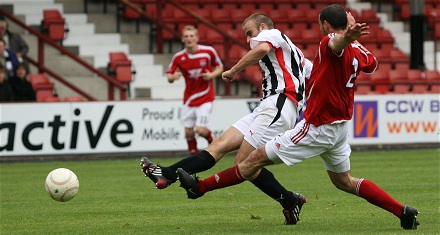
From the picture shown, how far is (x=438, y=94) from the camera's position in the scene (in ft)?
68.2

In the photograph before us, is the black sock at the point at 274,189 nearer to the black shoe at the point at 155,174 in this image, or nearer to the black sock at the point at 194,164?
the black sock at the point at 194,164

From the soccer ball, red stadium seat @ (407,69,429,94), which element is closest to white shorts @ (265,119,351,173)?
the soccer ball

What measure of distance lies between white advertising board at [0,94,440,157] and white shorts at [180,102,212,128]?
146cm

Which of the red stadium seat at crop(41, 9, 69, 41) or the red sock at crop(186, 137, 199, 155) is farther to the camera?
the red stadium seat at crop(41, 9, 69, 41)

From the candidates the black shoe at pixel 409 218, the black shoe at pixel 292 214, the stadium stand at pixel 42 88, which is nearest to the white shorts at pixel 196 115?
the stadium stand at pixel 42 88

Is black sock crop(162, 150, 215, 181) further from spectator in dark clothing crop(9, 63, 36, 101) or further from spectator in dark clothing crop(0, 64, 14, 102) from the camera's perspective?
spectator in dark clothing crop(9, 63, 36, 101)

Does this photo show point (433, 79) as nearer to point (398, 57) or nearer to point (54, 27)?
point (398, 57)

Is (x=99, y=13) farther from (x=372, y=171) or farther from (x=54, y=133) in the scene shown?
(x=372, y=171)

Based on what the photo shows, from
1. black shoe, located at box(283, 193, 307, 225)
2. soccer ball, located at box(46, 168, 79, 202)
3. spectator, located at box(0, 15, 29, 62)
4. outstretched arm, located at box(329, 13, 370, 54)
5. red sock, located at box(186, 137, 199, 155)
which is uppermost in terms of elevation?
outstretched arm, located at box(329, 13, 370, 54)

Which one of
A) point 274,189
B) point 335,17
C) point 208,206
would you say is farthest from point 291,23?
point 335,17

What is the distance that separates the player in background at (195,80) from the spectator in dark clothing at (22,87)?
3.29 metres

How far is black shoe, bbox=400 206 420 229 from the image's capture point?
849 centimetres

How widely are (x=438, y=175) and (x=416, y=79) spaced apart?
9.52 m

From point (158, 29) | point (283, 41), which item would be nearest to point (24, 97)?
point (158, 29)
